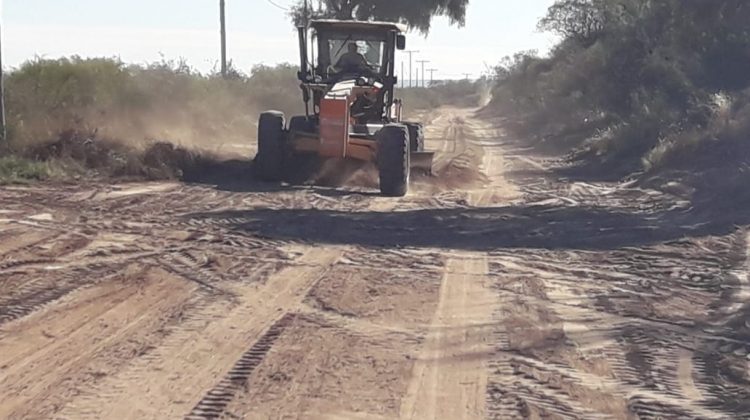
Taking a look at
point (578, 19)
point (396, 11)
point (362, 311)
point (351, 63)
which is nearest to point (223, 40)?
point (396, 11)

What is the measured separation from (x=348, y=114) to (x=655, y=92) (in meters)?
17.1

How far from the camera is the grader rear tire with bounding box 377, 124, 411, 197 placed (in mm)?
18703

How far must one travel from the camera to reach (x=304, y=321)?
30.7ft

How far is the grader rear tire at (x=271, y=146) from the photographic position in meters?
20.1

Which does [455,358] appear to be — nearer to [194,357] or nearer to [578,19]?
[194,357]

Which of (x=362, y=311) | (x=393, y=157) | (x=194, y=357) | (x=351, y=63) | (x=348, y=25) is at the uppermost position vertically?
(x=348, y=25)

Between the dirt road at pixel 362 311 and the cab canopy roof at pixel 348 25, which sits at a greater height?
the cab canopy roof at pixel 348 25

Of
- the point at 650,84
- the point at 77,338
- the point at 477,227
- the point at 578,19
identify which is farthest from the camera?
the point at 578,19

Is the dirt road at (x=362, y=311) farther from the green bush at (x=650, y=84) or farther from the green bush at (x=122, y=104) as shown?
the green bush at (x=650, y=84)

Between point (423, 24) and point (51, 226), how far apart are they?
135ft

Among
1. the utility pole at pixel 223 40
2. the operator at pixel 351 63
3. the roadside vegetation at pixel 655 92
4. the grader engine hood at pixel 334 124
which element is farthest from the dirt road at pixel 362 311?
the utility pole at pixel 223 40

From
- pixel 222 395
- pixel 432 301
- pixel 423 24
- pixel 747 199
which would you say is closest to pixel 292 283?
pixel 432 301

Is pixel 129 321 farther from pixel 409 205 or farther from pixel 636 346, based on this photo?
pixel 409 205

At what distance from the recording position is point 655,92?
3378 cm
